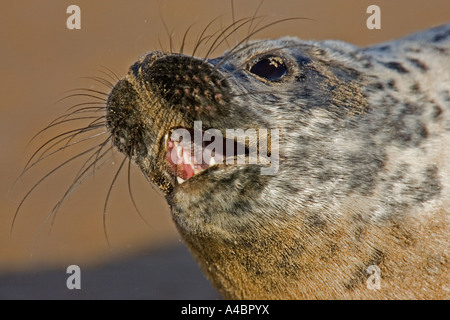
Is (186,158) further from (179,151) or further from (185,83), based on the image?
(185,83)

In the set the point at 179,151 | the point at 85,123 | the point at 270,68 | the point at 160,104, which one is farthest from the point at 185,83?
the point at 85,123

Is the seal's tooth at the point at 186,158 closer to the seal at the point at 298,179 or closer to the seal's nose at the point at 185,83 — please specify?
the seal at the point at 298,179

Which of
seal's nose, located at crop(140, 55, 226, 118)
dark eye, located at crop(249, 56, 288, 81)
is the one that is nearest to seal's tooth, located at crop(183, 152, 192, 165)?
seal's nose, located at crop(140, 55, 226, 118)

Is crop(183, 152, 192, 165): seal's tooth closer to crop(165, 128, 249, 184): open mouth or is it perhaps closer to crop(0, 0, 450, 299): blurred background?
crop(165, 128, 249, 184): open mouth

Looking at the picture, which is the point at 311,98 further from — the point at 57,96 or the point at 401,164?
the point at 57,96

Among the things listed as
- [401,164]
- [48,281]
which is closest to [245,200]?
[401,164]

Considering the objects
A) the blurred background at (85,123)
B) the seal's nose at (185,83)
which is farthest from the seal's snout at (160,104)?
the blurred background at (85,123)
